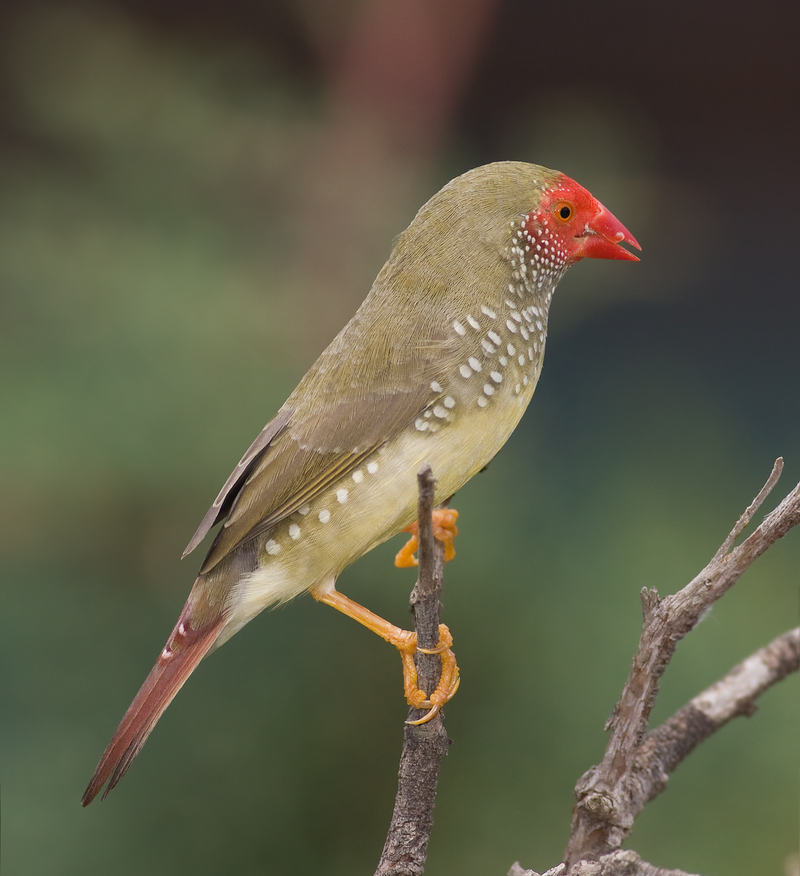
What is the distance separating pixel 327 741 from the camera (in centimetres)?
201

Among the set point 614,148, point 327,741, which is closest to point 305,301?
point 614,148

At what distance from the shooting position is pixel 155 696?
152cm

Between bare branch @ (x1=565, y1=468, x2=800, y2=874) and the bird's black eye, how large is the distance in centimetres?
63

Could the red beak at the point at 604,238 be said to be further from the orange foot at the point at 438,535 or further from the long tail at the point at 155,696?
the long tail at the point at 155,696

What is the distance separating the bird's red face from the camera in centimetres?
159

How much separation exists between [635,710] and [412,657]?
347 millimetres

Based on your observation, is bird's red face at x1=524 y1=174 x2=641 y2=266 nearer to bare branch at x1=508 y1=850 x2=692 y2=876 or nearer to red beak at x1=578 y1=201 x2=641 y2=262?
red beak at x1=578 y1=201 x2=641 y2=262

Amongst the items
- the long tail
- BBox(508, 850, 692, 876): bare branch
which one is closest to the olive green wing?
the long tail

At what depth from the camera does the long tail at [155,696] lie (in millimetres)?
1479

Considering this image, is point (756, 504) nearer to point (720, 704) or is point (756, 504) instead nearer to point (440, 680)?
point (440, 680)

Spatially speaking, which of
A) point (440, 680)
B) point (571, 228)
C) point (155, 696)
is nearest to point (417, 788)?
point (440, 680)

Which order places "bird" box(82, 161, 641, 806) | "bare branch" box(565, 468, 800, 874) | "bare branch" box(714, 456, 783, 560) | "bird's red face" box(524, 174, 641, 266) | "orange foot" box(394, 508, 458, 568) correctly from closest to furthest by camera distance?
"bare branch" box(714, 456, 783, 560) < "bare branch" box(565, 468, 800, 874) < "bird" box(82, 161, 641, 806) < "bird's red face" box(524, 174, 641, 266) < "orange foot" box(394, 508, 458, 568)

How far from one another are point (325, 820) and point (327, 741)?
0.54 feet

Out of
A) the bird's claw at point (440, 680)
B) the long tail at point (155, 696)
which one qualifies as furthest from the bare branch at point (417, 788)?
the long tail at point (155, 696)
